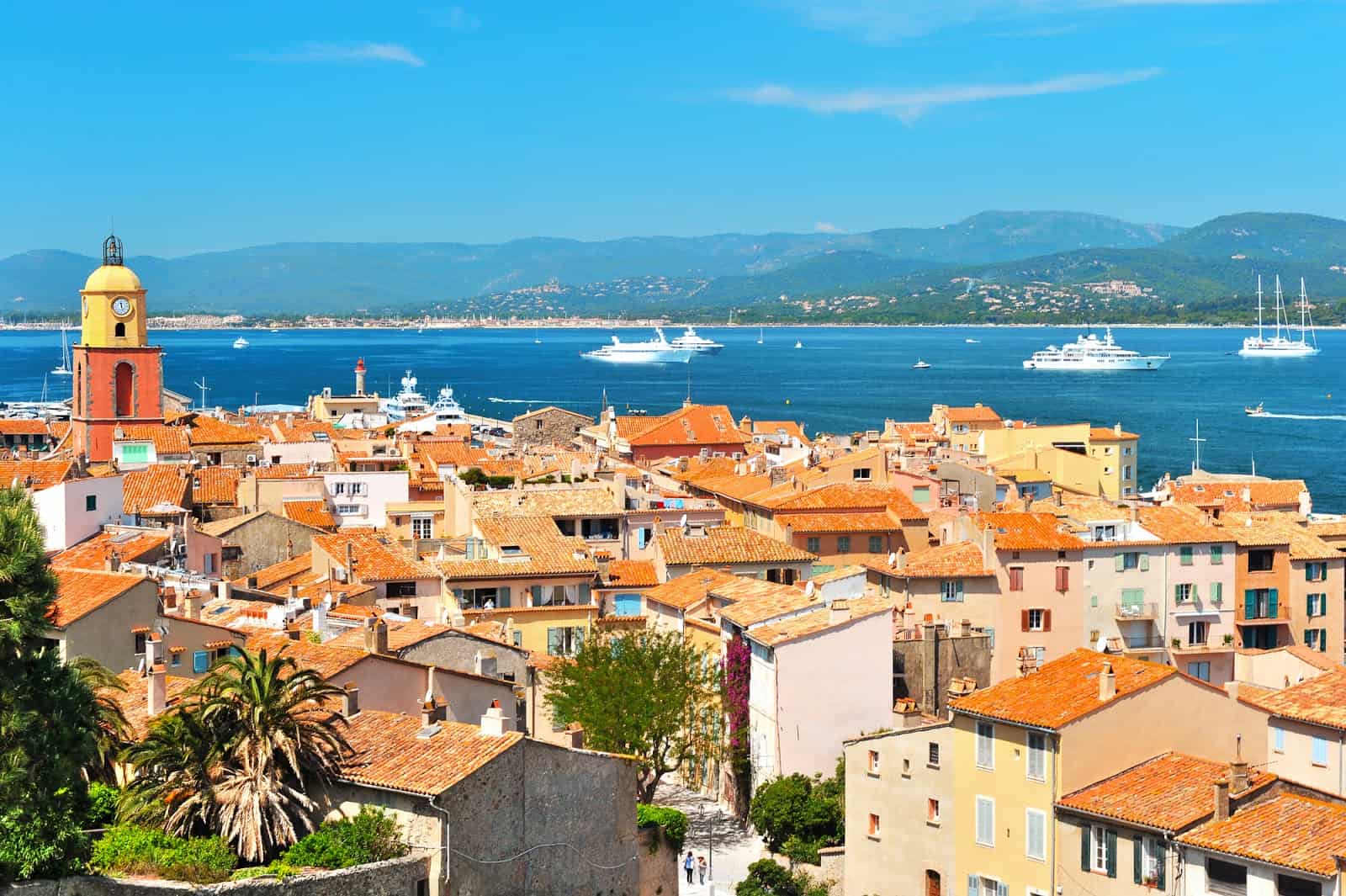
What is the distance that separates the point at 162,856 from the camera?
16297 mm

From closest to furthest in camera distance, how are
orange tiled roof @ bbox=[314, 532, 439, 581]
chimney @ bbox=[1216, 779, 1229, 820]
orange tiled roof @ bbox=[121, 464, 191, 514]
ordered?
chimney @ bbox=[1216, 779, 1229, 820]
orange tiled roof @ bbox=[314, 532, 439, 581]
orange tiled roof @ bbox=[121, 464, 191, 514]

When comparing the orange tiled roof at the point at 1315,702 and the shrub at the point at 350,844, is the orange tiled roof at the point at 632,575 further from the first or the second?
the shrub at the point at 350,844

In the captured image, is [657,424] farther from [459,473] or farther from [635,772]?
[635,772]

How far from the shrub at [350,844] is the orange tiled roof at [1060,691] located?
9.26m

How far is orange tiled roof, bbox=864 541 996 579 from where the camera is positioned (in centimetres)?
3678

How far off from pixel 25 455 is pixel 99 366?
32.0 ft

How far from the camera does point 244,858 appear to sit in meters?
17.1

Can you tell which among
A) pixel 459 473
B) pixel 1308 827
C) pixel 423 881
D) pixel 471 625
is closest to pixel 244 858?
pixel 423 881

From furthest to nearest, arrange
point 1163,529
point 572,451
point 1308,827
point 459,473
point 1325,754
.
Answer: point 572,451
point 459,473
point 1163,529
point 1325,754
point 1308,827

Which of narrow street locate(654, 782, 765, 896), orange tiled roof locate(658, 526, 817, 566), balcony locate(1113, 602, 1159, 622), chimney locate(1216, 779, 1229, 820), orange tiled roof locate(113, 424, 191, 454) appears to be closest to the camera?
chimney locate(1216, 779, 1229, 820)

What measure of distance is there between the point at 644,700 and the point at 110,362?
31.0 meters

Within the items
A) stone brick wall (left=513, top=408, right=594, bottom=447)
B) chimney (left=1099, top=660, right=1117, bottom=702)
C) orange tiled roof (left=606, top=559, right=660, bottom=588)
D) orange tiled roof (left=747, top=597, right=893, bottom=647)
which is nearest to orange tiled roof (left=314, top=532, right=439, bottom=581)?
orange tiled roof (left=606, top=559, right=660, bottom=588)

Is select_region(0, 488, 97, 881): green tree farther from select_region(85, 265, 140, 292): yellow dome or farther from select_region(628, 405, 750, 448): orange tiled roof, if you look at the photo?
select_region(628, 405, 750, 448): orange tiled roof

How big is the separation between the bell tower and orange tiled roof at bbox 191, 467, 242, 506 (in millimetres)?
8169
